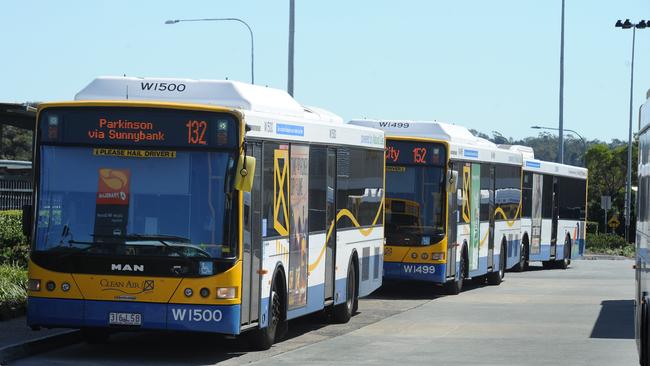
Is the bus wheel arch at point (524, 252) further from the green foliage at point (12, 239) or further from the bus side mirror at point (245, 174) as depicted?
the bus side mirror at point (245, 174)

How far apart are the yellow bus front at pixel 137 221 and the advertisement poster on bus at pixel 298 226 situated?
261 centimetres

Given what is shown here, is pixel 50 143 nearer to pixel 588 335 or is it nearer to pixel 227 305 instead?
pixel 227 305

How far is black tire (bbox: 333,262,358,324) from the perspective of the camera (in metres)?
21.2

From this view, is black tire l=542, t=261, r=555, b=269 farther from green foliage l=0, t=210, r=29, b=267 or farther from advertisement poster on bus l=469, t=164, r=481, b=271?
green foliage l=0, t=210, r=29, b=267

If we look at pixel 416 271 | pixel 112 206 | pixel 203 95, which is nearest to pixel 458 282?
pixel 416 271

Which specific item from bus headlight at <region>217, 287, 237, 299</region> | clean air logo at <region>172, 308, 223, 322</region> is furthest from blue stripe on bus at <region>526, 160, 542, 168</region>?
clean air logo at <region>172, 308, 223, 322</region>

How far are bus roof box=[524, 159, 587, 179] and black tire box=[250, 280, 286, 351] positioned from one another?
70.3ft

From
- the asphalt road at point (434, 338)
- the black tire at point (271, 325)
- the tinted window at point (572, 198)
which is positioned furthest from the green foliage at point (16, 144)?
the black tire at point (271, 325)

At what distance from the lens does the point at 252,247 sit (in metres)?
16.0

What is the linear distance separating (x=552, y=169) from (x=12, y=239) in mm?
18125

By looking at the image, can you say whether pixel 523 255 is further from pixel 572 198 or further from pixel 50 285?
pixel 50 285

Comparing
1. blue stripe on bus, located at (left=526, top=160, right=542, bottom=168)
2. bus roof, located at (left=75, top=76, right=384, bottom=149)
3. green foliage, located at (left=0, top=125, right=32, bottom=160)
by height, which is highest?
green foliage, located at (left=0, top=125, right=32, bottom=160)

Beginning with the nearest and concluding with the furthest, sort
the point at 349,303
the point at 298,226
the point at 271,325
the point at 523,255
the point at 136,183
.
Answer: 1. the point at 136,183
2. the point at 271,325
3. the point at 298,226
4. the point at 349,303
5. the point at 523,255

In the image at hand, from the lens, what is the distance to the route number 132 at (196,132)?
15523 mm
